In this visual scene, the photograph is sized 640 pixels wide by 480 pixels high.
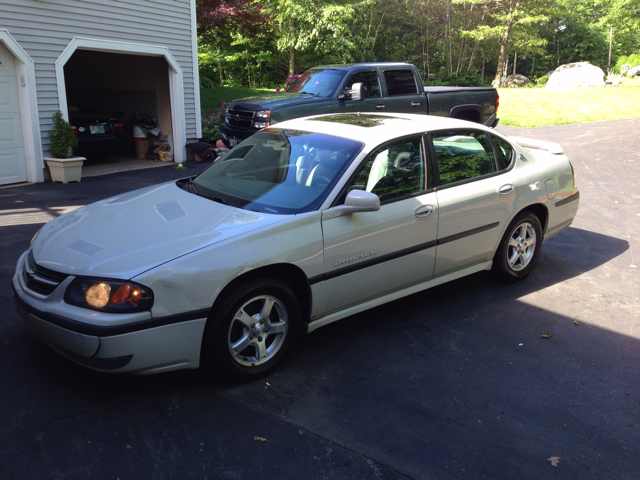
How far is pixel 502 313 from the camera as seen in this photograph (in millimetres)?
4699

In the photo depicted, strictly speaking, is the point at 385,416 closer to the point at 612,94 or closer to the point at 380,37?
the point at 612,94

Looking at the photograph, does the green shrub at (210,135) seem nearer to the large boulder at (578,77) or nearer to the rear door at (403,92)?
the rear door at (403,92)

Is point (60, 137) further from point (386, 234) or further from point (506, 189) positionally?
point (506, 189)

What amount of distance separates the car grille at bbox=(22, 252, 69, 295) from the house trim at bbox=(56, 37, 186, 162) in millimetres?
7946

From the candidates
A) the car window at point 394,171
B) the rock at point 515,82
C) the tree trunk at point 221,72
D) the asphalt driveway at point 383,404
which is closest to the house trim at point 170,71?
the asphalt driveway at point 383,404

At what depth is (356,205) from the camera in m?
3.65

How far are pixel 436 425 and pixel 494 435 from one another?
12.7 inches

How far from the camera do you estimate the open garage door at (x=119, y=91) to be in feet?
43.0

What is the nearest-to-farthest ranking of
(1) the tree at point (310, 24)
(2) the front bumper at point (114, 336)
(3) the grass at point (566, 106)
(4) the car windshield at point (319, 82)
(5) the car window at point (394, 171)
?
(2) the front bumper at point (114, 336) < (5) the car window at point (394, 171) < (4) the car windshield at point (319, 82) < (3) the grass at point (566, 106) < (1) the tree at point (310, 24)

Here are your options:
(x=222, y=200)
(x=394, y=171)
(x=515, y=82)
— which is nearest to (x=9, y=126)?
(x=222, y=200)

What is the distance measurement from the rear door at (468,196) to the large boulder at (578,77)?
30.6 m

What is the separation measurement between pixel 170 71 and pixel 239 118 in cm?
328

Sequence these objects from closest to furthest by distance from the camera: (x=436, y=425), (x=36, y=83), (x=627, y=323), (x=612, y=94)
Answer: (x=436, y=425) < (x=627, y=323) < (x=36, y=83) < (x=612, y=94)

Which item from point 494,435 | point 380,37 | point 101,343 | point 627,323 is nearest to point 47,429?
point 101,343
